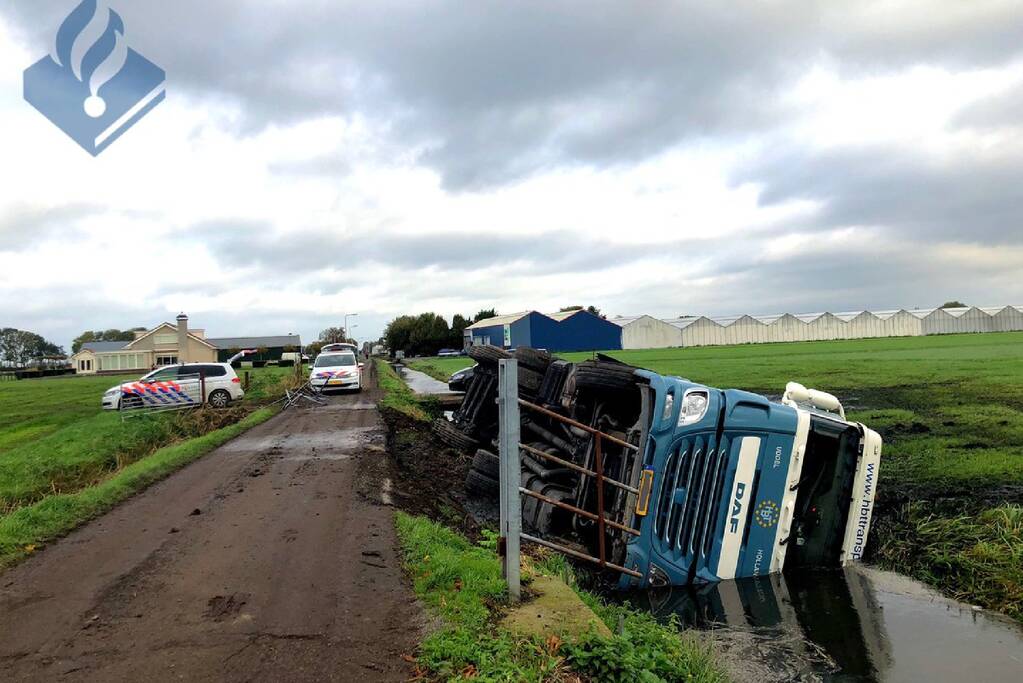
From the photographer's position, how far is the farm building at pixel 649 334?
84.9 metres

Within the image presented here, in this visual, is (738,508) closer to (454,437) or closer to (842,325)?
(454,437)

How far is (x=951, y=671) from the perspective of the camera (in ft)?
18.6

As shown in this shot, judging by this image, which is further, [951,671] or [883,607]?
[883,607]

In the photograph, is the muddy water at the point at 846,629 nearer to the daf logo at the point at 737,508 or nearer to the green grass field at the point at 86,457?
the daf logo at the point at 737,508

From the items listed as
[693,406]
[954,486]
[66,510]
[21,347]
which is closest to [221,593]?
[66,510]

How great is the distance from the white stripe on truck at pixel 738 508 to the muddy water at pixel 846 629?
0.23 m

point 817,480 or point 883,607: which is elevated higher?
point 817,480

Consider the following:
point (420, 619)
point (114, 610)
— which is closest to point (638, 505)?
point (420, 619)

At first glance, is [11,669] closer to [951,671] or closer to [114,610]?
[114,610]

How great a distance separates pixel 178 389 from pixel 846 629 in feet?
67.6

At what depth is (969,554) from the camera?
7.55 meters

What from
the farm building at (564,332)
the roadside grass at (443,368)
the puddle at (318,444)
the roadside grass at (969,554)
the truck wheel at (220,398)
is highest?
the farm building at (564,332)

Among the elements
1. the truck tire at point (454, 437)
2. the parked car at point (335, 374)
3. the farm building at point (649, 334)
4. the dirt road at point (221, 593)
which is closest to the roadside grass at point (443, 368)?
the parked car at point (335, 374)

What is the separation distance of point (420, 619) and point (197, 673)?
1395 mm
